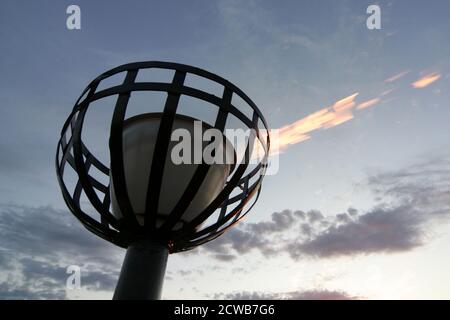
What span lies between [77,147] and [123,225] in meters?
1.05

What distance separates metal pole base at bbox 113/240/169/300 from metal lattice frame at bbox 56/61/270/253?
13 cm

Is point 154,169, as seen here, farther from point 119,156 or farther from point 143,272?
point 143,272

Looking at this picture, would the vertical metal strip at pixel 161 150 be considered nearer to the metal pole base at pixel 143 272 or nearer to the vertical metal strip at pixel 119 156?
the vertical metal strip at pixel 119 156

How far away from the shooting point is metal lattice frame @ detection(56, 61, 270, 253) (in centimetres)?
357

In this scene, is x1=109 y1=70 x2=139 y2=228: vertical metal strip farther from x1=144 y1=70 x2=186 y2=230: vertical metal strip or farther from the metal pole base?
the metal pole base

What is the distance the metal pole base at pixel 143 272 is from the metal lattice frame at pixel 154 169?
0.13 metres

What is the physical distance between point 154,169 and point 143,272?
1.17 m

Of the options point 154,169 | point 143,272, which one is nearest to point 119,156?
point 154,169

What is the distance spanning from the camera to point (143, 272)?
373 centimetres

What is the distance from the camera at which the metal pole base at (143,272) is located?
358 cm

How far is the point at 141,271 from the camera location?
3.73 m

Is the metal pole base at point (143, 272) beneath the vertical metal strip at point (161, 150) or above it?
beneath

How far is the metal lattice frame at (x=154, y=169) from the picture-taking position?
11.7 ft
